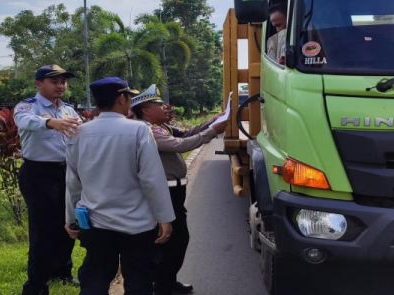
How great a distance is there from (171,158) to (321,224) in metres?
1.59

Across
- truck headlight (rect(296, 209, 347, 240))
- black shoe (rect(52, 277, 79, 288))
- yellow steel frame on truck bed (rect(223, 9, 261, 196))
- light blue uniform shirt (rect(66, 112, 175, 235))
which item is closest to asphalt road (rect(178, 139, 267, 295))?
yellow steel frame on truck bed (rect(223, 9, 261, 196))

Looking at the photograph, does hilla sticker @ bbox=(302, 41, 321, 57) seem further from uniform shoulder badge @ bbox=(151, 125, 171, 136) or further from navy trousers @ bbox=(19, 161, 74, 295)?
navy trousers @ bbox=(19, 161, 74, 295)

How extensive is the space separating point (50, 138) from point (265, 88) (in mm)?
1701

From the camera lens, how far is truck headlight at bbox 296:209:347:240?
2.96 meters

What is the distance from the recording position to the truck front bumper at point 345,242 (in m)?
2.87

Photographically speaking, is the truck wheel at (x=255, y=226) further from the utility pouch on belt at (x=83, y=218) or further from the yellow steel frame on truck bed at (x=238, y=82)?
the utility pouch on belt at (x=83, y=218)

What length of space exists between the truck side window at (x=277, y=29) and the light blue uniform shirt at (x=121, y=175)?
45.2 inches

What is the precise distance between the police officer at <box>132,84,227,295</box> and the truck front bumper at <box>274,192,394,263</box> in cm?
129

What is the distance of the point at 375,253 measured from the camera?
9.48 feet

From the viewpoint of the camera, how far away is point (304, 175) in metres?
3.03

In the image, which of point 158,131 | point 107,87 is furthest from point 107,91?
point 158,131

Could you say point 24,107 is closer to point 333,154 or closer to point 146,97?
point 146,97

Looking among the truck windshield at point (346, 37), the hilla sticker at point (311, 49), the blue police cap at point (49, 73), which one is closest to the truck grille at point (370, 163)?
the truck windshield at point (346, 37)

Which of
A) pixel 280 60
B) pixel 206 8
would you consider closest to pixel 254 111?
pixel 280 60
